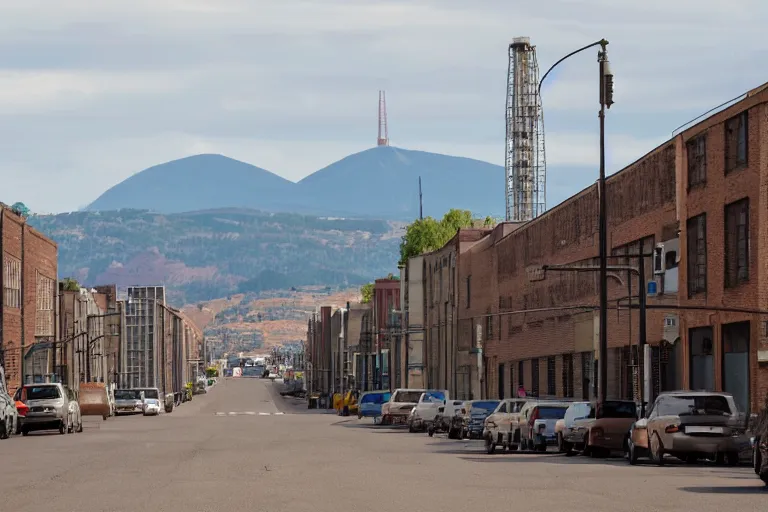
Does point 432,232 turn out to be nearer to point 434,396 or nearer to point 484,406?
point 434,396

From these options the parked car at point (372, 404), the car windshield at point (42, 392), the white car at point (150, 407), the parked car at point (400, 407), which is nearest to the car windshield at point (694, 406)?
the car windshield at point (42, 392)

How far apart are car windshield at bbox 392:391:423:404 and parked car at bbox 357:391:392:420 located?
10.6 m

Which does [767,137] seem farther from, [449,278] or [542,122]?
[542,122]

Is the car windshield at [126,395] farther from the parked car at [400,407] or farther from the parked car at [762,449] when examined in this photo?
the parked car at [762,449]

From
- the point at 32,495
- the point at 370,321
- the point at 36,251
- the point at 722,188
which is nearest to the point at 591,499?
the point at 32,495

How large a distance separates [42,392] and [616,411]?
27353 mm

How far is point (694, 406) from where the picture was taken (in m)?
35.8

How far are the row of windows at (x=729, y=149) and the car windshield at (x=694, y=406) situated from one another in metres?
17.7

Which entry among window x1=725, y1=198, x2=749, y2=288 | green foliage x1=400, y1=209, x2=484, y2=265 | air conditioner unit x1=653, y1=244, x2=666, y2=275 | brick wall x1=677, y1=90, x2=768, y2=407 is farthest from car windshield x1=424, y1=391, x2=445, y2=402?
green foliage x1=400, y1=209, x2=484, y2=265

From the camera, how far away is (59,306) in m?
121

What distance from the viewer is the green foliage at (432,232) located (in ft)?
552

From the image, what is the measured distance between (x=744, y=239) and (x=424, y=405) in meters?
21.8

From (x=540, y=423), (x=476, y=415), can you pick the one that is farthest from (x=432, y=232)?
(x=540, y=423)

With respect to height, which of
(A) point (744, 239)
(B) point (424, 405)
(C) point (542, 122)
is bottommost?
(B) point (424, 405)
